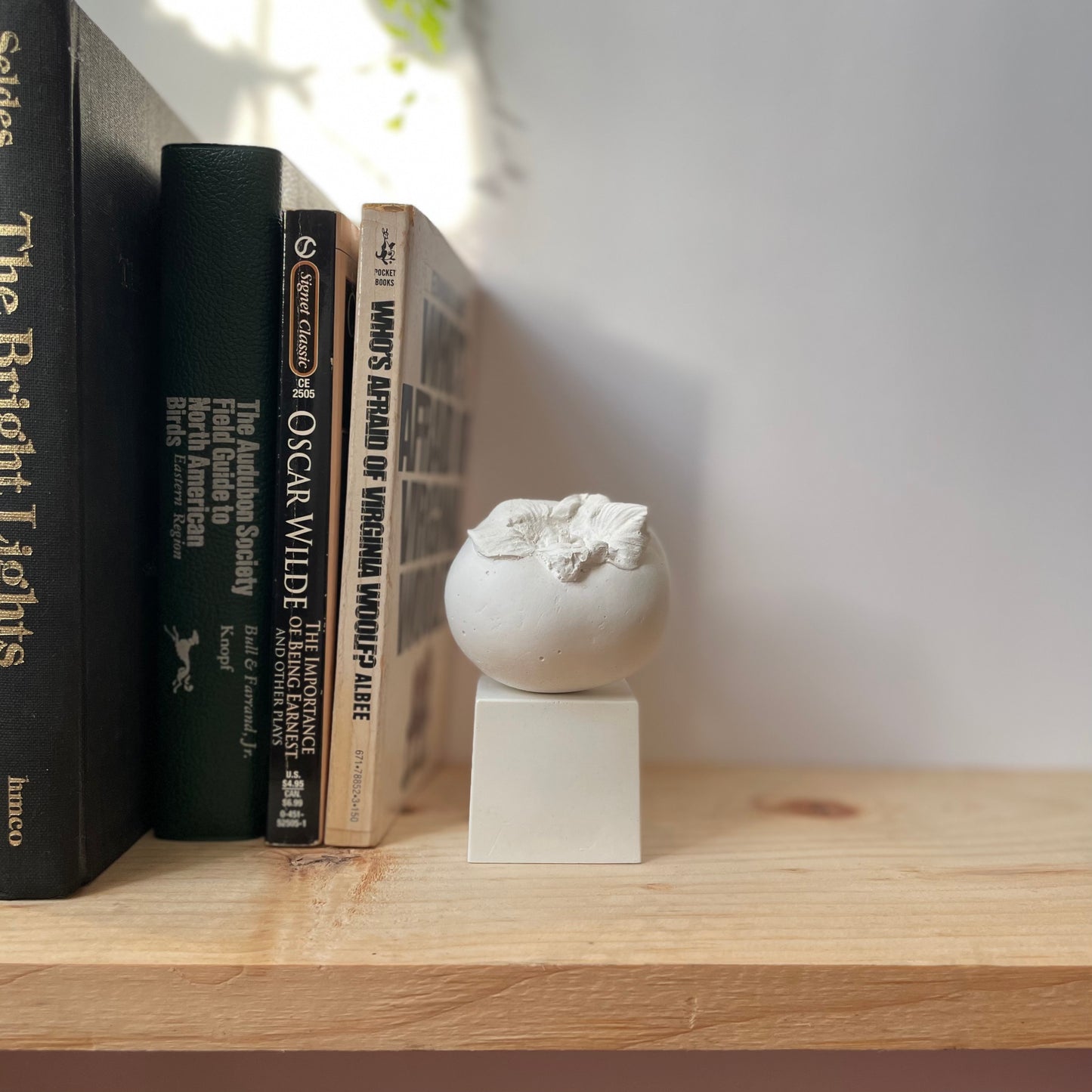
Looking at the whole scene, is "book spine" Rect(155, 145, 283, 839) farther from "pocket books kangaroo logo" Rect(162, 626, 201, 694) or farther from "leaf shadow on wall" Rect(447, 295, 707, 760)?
"leaf shadow on wall" Rect(447, 295, 707, 760)

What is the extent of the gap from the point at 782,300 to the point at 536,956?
1.78ft

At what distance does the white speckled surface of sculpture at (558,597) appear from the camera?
0.54 meters

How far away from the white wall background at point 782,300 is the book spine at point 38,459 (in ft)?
0.97

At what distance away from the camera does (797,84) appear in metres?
0.75

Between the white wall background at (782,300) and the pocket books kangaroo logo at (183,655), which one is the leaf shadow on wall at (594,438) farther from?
the pocket books kangaroo logo at (183,655)

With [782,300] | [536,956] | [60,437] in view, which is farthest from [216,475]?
[782,300]

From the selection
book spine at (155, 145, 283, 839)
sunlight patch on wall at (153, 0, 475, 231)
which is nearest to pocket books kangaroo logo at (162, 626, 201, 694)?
book spine at (155, 145, 283, 839)

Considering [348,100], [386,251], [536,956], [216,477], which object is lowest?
[536,956]

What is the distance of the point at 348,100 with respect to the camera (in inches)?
29.7

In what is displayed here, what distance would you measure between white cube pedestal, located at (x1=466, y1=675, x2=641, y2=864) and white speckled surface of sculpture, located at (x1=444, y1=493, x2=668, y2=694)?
0.02 metres

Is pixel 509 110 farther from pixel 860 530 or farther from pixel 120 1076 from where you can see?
pixel 120 1076

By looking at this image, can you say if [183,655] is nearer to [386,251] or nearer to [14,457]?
[14,457]

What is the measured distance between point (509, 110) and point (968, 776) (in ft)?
2.18

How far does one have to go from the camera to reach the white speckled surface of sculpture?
54 centimetres
